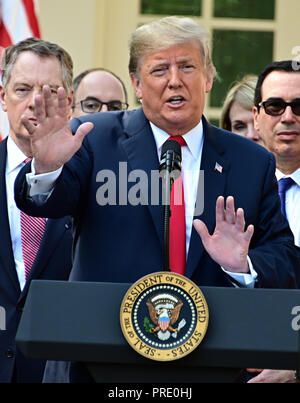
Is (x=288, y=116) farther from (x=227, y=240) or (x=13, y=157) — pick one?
(x=227, y=240)

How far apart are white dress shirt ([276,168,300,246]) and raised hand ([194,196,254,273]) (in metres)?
1.08

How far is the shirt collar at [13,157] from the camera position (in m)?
3.40

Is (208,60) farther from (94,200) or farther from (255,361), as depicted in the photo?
(255,361)

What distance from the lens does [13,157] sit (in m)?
3.43

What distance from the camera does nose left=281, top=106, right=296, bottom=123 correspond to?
3645 mm

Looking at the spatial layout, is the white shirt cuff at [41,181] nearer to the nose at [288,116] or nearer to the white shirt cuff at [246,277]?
the white shirt cuff at [246,277]

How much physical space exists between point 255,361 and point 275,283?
1.67 ft

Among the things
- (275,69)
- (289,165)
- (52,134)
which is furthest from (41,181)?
(275,69)

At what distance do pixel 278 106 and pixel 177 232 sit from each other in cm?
129

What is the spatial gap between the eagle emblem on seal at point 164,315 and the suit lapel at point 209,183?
0.52m

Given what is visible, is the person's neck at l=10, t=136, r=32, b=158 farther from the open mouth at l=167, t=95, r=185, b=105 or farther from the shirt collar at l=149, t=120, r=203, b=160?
the open mouth at l=167, t=95, r=185, b=105

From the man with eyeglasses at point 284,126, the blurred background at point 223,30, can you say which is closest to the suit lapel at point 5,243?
the man with eyeglasses at point 284,126

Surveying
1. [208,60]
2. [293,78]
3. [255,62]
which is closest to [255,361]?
[208,60]

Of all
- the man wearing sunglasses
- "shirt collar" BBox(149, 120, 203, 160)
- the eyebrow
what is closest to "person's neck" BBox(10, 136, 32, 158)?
"shirt collar" BBox(149, 120, 203, 160)
